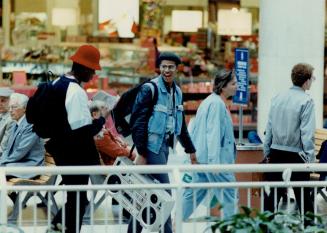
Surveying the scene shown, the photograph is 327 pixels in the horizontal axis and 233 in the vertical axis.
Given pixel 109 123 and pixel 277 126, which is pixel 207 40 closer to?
pixel 109 123

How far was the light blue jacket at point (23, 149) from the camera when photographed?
12.5m

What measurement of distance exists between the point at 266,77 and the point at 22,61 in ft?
21.7

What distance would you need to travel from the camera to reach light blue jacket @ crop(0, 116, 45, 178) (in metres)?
12.5

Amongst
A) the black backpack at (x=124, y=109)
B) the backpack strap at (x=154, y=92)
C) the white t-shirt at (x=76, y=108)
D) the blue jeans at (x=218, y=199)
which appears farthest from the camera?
the black backpack at (x=124, y=109)

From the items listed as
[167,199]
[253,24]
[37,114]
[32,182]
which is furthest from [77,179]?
[253,24]

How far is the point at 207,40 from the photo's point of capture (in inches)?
912

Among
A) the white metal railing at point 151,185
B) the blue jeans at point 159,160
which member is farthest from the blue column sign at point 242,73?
the white metal railing at point 151,185

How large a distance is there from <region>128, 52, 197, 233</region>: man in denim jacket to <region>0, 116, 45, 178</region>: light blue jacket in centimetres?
189

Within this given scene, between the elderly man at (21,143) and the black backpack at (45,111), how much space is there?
2.01 metres

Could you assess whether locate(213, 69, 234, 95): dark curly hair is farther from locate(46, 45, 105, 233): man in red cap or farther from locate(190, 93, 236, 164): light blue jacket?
locate(46, 45, 105, 233): man in red cap

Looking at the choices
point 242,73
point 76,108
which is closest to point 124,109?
point 76,108

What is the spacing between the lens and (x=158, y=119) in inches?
426

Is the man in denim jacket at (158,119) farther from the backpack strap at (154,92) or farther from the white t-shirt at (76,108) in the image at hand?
the white t-shirt at (76,108)

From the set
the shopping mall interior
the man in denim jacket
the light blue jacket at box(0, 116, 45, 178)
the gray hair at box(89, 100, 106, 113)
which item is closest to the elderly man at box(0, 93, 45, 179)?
the light blue jacket at box(0, 116, 45, 178)
